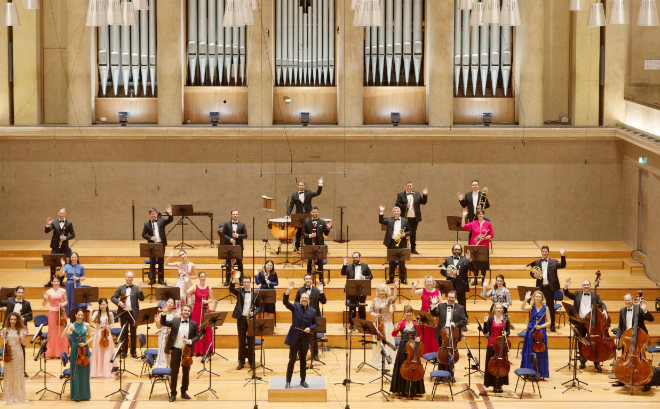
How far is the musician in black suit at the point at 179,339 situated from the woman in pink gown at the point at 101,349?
1155mm

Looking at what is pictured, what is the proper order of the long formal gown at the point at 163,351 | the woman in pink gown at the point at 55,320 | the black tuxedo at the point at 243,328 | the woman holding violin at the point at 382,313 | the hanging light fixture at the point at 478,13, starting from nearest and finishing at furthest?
the long formal gown at the point at 163,351
the woman holding violin at the point at 382,313
the black tuxedo at the point at 243,328
the woman in pink gown at the point at 55,320
the hanging light fixture at the point at 478,13

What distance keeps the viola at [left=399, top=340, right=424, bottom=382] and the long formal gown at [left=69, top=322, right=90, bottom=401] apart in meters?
4.33

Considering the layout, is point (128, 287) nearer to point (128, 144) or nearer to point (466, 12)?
point (128, 144)

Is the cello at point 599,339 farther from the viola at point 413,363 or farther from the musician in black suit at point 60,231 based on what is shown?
the musician in black suit at point 60,231

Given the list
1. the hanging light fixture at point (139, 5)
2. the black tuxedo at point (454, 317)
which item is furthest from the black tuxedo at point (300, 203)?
the hanging light fixture at point (139, 5)

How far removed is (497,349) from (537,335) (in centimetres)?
83

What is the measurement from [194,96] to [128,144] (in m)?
1.69

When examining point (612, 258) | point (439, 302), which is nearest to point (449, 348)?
point (439, 302)

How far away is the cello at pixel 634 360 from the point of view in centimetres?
1611

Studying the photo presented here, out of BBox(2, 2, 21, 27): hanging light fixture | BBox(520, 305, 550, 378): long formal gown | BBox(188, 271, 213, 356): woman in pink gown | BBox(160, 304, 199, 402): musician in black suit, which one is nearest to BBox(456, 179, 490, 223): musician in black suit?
BBox(520, 305, 550, 378): long formal gown

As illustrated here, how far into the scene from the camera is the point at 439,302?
684 inches

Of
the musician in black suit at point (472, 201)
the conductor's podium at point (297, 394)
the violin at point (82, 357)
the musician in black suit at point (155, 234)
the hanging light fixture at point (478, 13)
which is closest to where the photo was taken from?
the violin at point (82, 357)

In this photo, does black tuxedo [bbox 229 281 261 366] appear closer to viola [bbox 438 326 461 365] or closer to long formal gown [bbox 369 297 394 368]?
long formal gown [bbox 369 297 394 368]

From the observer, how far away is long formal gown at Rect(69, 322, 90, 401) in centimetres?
1588
